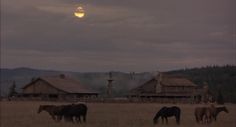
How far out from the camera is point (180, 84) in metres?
94.4

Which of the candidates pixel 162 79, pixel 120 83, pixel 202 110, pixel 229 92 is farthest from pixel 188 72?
pixel 202 110

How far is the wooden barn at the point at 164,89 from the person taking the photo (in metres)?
90.4

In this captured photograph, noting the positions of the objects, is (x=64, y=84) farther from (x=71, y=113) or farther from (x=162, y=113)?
(x=162, y=113)

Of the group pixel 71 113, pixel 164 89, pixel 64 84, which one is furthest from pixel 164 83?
pixel 71 113

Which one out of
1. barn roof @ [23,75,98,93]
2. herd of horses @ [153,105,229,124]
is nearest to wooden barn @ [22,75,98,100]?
barn roof @ [23,75,98,93]

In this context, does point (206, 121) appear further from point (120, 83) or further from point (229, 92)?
point (120, 83)

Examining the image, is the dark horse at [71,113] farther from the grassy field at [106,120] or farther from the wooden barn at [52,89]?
the wooden barn at [52,89]

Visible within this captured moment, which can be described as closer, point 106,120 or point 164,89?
point 106,120

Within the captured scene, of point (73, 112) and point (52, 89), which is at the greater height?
point (52, 89)

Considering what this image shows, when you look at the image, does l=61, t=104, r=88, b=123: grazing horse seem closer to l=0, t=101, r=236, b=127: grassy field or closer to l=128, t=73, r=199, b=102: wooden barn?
l=0, t=101, r=236, b=127: grassy field

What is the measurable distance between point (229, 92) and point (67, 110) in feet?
274

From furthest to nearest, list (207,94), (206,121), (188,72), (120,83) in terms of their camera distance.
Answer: (120,83), (188,72), (207,94), (206,121)

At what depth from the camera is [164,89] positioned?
92.8 metres

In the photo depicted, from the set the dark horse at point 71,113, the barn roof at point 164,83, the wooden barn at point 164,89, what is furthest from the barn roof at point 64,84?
the dark horse at point 71,113
